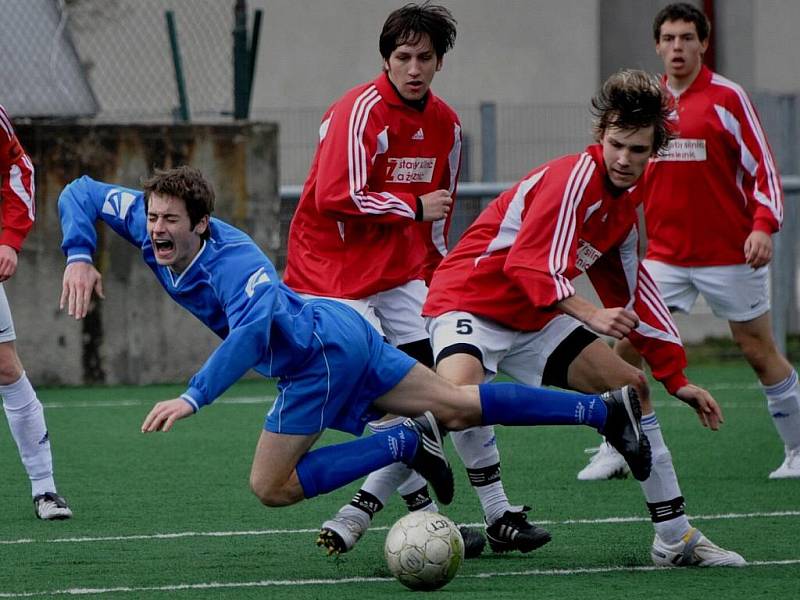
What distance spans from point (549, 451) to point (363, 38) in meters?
10.4

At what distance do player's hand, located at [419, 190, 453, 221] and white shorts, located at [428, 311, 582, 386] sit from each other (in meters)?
0.50

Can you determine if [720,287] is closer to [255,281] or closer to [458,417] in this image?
[458,417]

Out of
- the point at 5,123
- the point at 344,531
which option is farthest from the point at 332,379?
the point at 5,123

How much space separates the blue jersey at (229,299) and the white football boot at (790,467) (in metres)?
3.13

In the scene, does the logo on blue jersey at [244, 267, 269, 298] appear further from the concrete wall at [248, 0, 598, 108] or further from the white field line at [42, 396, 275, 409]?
the concrete wall at [248, 0, 598, 108]

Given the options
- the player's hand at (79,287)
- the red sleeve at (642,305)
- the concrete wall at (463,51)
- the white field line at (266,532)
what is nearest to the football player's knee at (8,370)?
the white field line at (266,532)

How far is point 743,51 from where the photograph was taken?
20.3 metres

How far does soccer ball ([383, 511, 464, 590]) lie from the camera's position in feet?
16.5

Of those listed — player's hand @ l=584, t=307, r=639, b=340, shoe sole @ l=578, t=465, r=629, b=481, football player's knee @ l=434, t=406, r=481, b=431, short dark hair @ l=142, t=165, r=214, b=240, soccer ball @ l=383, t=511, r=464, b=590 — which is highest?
short dark hair @ l=142, t=165, r=214, b=240

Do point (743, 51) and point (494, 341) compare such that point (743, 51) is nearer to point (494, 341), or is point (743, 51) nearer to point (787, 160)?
point (787, 160)

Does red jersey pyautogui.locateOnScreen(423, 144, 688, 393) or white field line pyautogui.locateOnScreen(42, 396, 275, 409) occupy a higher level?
red jersey pyautogui.locateOnScreen(423, 144, 688, 393)

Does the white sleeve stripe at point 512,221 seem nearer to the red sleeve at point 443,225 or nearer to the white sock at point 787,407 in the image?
the red sleeve at point 443,225

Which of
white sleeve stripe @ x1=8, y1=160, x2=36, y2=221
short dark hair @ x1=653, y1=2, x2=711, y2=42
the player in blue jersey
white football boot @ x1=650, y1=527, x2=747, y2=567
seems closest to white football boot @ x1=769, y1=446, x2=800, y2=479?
short dark hair @ x1=653, y1=2, x2=711, y2=42

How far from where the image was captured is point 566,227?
5336 mm
